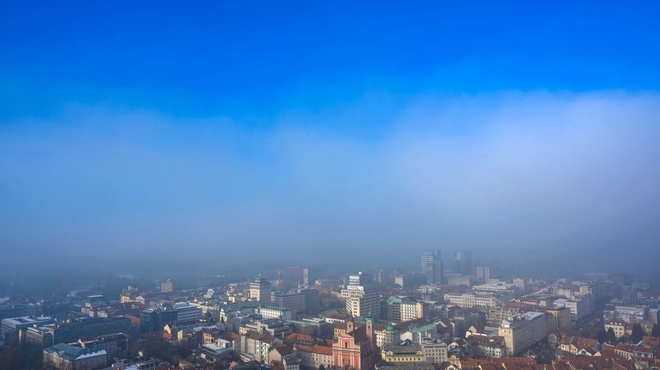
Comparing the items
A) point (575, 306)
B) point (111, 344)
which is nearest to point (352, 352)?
point (111, 344)

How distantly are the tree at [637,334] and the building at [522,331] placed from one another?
3.39 m

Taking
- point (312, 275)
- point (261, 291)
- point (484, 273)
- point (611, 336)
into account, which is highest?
point (261, 291)

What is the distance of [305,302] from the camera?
32.4m

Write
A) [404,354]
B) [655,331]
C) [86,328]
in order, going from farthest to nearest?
1. [86,328]
2. [655,331]
3. [404,354]

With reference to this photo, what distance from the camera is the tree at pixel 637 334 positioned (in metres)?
21.2

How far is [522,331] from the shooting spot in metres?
20.7

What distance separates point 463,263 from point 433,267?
18.5ft

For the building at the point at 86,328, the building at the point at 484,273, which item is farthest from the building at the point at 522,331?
the building at the point at 484,273

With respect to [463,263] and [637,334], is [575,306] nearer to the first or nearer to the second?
[637,334]

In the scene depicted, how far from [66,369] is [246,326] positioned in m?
6.88

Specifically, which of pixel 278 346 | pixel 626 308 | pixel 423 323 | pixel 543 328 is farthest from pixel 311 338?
pixel 626 308

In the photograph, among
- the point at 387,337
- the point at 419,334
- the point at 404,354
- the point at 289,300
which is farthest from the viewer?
the point at 289,300

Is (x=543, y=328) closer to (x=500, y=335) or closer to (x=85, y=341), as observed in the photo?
(x=500, y=335)

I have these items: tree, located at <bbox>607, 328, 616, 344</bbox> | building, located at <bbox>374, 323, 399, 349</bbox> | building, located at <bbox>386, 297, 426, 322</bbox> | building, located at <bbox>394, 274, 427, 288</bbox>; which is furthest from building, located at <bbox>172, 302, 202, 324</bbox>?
building, located at <bbox>394, 274, 427, 288</bbox>
